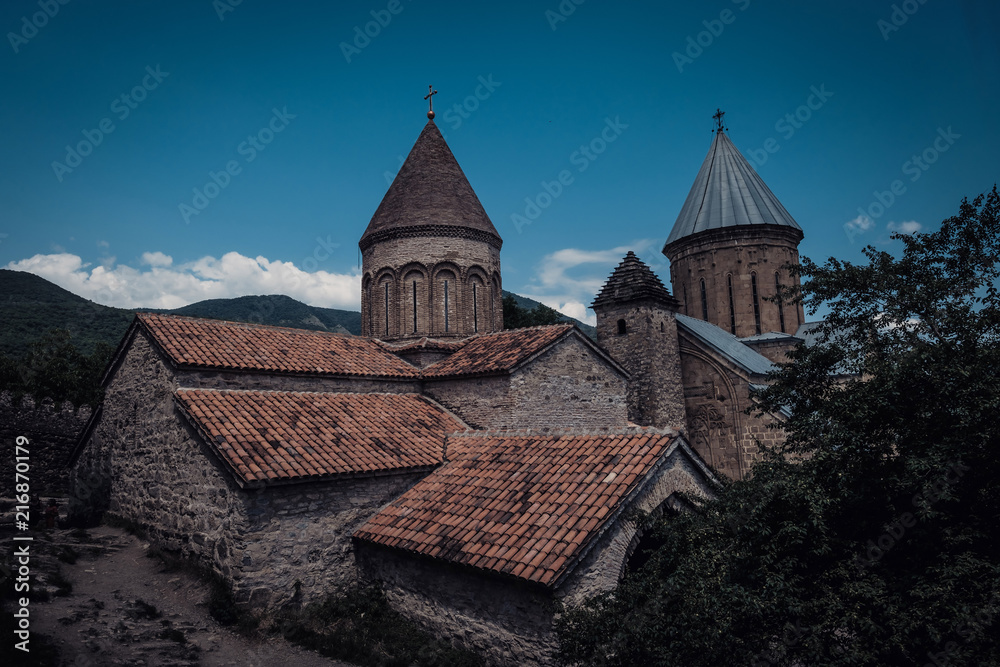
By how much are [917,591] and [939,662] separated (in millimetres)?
492

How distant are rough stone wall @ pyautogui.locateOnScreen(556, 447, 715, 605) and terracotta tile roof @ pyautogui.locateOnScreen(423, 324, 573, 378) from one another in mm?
4677

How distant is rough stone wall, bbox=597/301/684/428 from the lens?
16.3 metres

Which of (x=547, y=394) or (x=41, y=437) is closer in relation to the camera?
(x=547, y=394)

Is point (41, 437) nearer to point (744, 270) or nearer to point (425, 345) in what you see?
point (425, 345)

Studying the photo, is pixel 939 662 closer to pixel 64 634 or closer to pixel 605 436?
pixel 605 436

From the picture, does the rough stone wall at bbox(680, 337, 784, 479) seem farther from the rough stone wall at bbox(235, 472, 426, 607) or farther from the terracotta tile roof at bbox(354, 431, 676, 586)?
the rough stone wall at bbox(235, 472, 426, 607)

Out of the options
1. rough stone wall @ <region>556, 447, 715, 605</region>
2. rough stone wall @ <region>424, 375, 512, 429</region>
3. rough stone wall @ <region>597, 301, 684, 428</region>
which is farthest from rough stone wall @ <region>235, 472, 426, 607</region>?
rough stone wall @ <region>597, 301, 684, 428</region>

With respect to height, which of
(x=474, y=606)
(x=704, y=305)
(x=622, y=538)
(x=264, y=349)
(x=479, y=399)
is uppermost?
(x=704, y=305)

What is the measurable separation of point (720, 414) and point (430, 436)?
10.6 m

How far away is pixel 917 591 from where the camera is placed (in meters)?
4.47

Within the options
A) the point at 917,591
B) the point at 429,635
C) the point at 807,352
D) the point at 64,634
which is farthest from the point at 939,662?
the point at 64,634

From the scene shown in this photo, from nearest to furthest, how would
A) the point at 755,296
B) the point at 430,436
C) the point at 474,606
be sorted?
1. the point at 474,606
2. the point at 430,436
3. the point at 755,296

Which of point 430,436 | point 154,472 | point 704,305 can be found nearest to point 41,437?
point 154,472

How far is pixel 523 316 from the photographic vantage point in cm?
3142
